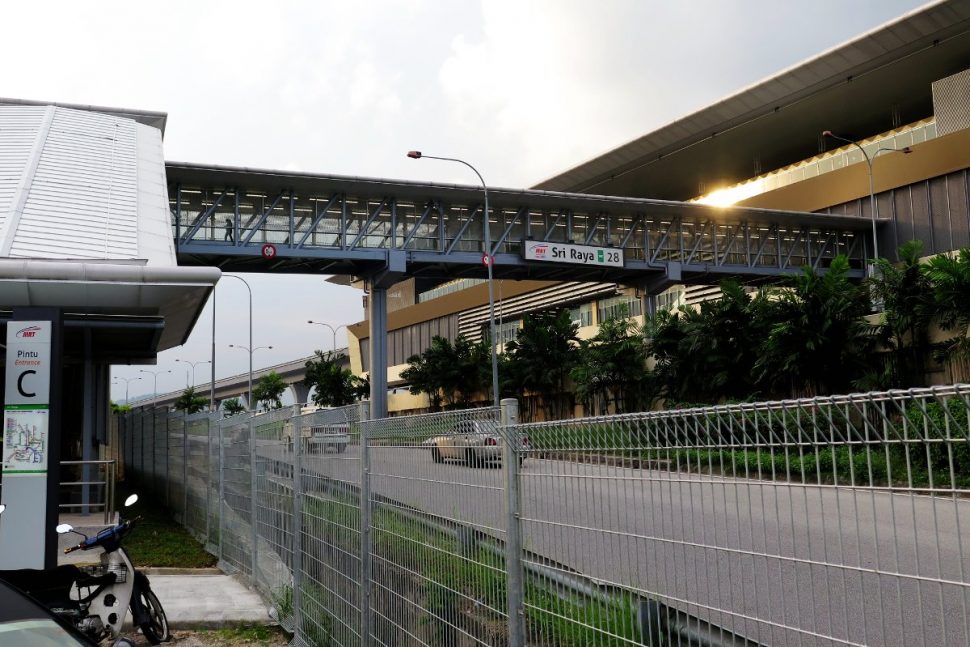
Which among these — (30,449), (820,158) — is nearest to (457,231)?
(820,158)

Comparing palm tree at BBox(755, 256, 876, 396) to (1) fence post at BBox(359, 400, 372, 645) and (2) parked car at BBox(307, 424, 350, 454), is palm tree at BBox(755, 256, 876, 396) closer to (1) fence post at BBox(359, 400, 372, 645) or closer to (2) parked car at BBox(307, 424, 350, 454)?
(2) parked car at BBox(307, 424, 350, 454)

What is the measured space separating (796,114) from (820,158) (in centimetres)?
313

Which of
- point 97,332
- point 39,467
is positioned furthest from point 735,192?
point 39,467

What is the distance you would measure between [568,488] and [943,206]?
39.7 m

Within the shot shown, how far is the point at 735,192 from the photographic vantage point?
51406mm

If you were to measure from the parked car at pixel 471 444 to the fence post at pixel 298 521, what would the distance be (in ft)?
9.88

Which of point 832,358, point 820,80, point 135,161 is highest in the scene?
point 820,80

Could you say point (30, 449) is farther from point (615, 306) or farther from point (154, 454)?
point (615, 306)

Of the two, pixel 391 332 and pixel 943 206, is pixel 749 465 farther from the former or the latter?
pixel 391 332

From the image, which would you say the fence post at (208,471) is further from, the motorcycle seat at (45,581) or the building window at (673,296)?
the building window at (673,296)

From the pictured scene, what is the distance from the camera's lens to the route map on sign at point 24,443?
31.4 feet

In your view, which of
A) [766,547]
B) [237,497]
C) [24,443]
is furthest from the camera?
[237,497]

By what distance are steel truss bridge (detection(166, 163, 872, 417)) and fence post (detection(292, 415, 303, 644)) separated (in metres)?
24.7

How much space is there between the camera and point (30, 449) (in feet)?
31.6
